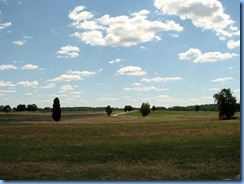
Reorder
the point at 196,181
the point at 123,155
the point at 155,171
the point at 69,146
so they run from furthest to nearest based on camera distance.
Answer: the point at 69,146 < the point at 123,155 < the point at 155,171 < the point at 196,181

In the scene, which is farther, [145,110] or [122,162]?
[145,110]

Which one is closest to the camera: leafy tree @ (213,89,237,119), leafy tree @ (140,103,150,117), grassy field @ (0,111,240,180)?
grassy field @ (0,111,240,180)

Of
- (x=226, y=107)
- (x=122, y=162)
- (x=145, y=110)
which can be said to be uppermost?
(x=226, y=107)

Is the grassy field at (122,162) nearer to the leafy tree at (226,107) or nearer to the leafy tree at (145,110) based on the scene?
the leafy tree at (226,107)

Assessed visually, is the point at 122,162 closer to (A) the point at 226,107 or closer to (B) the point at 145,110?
(A) the point at 226,107

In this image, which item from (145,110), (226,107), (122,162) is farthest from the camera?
(145,110)

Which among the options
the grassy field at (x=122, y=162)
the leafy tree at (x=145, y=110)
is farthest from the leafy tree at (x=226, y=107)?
the grassy field at (x=122, y=162)

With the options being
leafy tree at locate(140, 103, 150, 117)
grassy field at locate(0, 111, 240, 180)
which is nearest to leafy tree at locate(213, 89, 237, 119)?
leafy tree at locate(140, 103, 150, 117)

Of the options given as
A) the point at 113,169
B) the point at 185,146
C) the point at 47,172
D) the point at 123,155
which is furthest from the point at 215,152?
the point at 47,172

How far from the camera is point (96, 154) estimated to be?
19.9m

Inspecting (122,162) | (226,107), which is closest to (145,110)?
(226,107)

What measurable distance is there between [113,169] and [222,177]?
497cm

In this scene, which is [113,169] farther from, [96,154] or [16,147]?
[16,147]

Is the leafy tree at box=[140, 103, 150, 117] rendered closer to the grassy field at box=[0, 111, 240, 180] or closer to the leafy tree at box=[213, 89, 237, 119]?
the leafy tree at box=[213, 89, 237, 119]
